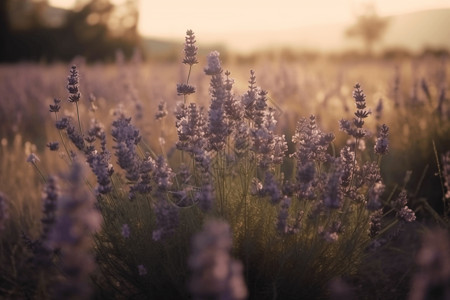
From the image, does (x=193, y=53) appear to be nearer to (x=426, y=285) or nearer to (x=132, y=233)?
(x=132, y=233)

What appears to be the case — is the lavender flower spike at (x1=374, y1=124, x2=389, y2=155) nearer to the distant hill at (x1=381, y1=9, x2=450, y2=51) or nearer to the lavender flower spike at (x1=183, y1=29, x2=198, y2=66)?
the lavender flower spike at (x1=183, y1=29, x2=198, y2=66)

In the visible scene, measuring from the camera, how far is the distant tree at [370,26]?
3862 cm

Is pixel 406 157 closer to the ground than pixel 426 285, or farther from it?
closer to the ground

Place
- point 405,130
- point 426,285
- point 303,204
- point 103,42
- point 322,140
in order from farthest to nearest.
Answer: point 103,42 < point 405,130 < point 303,204 < point 322,140 < point 426,285

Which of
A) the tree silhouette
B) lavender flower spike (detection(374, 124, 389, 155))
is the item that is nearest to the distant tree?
the tree silhouette

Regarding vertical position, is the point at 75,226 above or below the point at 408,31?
above

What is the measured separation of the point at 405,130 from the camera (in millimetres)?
4828

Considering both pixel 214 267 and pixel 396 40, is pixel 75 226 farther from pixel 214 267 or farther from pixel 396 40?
pixel 396 40

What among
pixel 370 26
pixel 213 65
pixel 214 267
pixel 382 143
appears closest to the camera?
pixel 214 267

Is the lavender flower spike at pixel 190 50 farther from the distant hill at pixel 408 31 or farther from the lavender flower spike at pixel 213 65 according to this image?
the distant hill at pixel 408 31

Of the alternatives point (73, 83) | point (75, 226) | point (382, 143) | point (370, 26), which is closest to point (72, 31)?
point (370, 26)

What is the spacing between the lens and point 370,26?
38781 millimetres

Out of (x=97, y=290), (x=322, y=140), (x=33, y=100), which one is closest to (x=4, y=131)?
(x=33, y=100)

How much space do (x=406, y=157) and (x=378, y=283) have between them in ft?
5.37
